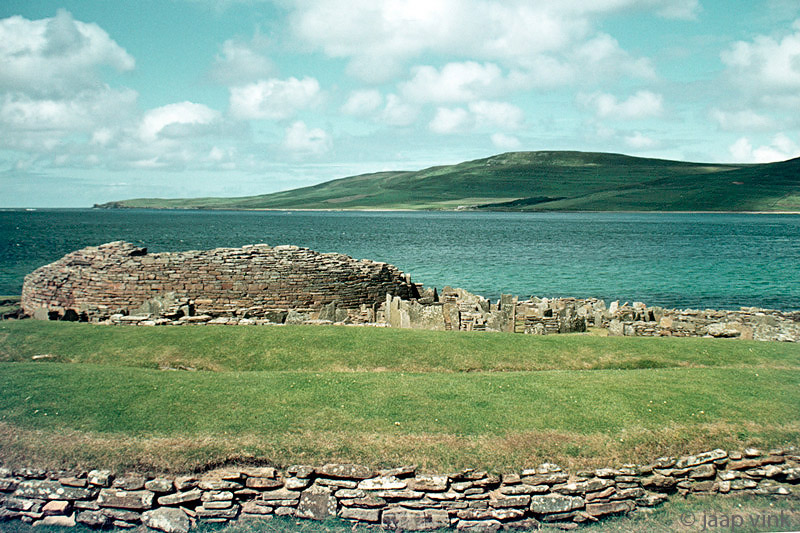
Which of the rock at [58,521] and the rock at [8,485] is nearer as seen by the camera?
the rock at [58,521]

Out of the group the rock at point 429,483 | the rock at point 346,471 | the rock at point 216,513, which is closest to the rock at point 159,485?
the rock at point 216,513

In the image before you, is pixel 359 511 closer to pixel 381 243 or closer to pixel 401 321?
pixel 401 321

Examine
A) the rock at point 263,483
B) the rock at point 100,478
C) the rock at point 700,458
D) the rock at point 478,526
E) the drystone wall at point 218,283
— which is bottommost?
the rock at point 478,526

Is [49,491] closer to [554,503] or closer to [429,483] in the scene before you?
[429,483]

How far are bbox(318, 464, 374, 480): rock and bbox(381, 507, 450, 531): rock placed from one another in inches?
25.9

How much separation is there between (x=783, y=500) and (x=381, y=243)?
77.9m

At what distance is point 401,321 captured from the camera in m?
19.6

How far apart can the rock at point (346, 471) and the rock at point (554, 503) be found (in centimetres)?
252

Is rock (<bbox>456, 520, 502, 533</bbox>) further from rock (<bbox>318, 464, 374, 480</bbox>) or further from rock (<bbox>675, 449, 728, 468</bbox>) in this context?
rock (<bbox>675, 449, 728, 468</bbox>)

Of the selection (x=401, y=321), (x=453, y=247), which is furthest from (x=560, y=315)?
(x=453, y=247)

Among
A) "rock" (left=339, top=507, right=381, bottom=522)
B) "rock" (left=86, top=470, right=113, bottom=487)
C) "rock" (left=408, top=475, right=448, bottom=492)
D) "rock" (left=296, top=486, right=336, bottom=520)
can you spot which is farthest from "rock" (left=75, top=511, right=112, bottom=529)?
"rock" (left=408, top=475, right=448, bottom=492)

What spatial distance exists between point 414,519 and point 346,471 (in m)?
1.26

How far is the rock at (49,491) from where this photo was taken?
897cm

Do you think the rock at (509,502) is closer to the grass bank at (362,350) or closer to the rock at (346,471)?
the rock at (346,471)
